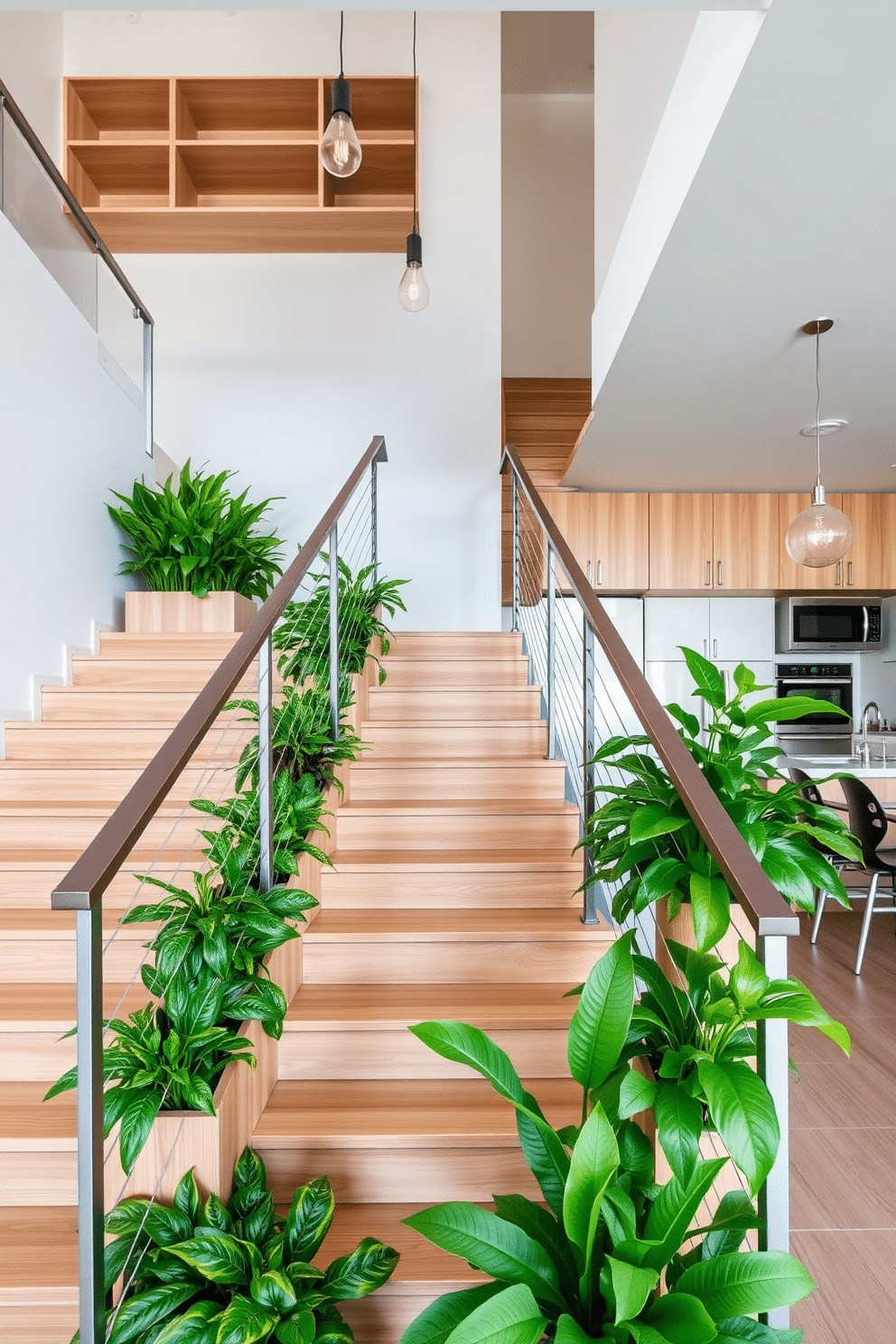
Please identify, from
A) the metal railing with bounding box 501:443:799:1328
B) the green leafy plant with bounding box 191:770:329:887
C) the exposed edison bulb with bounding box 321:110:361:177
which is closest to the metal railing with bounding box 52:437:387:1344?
the green leafy plant with bounding box 191:770:329:887

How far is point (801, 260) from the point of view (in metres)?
2.76

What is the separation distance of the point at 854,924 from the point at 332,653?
348 centimetres

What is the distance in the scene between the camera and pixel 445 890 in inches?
106

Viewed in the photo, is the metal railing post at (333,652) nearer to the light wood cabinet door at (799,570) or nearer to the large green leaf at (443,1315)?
the large green leaf at (443,1315)

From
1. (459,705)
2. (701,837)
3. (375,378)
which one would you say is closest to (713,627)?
(375,378)

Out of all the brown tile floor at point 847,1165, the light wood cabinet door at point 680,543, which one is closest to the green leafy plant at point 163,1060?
the brown tile floor at point 847,1165

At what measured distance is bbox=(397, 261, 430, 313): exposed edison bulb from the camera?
4.17 meters

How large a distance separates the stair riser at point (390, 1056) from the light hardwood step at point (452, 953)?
27cm

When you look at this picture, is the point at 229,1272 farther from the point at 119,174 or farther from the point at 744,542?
the point at 119,174

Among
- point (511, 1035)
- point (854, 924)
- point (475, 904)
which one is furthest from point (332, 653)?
point (854, 924)

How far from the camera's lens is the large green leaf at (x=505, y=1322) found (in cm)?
109

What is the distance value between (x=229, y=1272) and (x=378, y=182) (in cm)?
602

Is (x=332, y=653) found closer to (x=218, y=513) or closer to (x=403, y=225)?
(x=218, y=513)

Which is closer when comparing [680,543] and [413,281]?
[413,281]
